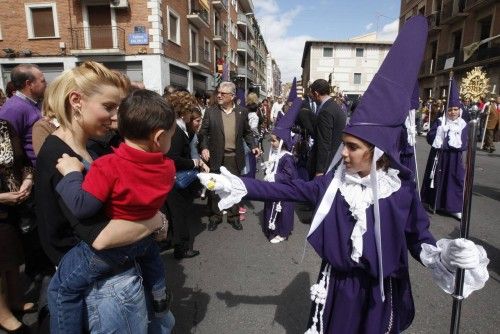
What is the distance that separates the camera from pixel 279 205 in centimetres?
439

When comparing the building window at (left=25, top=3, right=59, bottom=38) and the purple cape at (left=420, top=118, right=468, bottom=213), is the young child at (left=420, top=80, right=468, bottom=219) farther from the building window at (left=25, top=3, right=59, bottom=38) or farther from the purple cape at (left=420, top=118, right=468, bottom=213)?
the building window at (left=25, top=3, right=59, bottom=38)

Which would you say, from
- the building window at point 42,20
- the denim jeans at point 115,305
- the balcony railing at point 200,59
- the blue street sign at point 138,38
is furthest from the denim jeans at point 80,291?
the balcony railing at point 200,59

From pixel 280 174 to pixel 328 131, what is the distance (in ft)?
3.04

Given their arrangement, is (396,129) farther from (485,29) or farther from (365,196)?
(485,29)

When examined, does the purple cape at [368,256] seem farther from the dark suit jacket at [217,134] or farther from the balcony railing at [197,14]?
the balcony railing at [197,14]

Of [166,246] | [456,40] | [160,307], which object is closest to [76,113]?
[160,307]

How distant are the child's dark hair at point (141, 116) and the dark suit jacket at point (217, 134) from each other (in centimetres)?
333

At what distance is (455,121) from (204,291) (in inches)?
191

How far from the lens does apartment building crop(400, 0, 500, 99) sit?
19.8 meters

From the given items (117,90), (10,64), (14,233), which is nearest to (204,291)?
(14,233)

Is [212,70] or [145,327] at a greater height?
[212,70]

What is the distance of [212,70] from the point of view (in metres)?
27.3

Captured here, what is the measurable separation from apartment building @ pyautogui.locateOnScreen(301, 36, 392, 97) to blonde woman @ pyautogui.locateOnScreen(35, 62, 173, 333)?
47.9 metres

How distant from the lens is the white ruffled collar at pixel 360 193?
5.42 feet
